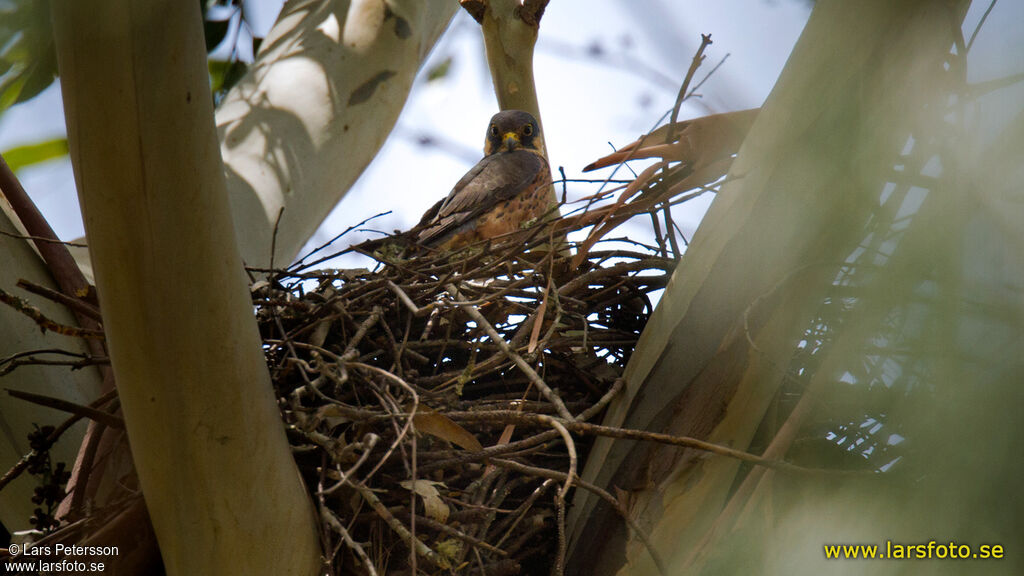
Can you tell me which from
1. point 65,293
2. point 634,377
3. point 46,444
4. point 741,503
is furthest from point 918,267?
point 65,293

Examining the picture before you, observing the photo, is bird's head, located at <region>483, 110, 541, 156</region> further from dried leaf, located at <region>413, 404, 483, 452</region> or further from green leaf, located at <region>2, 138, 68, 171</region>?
dried leaf, located at <region>413, 404, 483, 452</region>

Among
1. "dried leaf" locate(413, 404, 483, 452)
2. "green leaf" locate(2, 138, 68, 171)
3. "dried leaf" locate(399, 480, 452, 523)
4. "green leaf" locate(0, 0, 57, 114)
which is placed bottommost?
"dried leaf" locate(399, 480, 452, 523)

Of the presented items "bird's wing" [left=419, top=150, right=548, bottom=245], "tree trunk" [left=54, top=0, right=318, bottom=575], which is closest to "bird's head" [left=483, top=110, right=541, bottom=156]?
"bird's wing" [left=419, top=150, right=548, bottom=245]

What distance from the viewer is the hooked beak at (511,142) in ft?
13.4

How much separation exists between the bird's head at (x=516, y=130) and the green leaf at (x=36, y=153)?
199 centimetres

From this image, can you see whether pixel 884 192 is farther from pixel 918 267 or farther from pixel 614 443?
pixel 614 443

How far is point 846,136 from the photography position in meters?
1.74

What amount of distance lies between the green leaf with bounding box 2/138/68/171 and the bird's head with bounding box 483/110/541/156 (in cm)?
199

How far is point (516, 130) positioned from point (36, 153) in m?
2.19

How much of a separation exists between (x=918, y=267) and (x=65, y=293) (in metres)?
2.09

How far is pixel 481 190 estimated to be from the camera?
359 cm

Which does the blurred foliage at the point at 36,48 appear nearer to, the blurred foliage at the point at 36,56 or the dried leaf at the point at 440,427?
the blurred foliage at the point at 36,56

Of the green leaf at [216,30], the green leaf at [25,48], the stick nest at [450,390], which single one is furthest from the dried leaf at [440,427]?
the green leaf at [216,30]

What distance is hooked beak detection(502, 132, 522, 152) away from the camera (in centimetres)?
407
